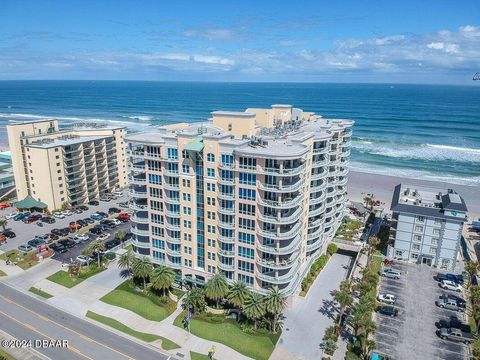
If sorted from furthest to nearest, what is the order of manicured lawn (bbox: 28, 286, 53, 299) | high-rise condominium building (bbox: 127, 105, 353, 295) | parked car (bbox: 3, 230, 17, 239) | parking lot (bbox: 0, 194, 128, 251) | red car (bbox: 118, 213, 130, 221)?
red car (bbox: 118, 213, 130, 221), parked car (bbox: 3, 230, 17, 239), parking lot (bbox: 0, 194, 128, 251), manicured lawn (bbox: 28, 286, 53, 299), high-rise condominium building (bbox: 127, 105, 353, 295)

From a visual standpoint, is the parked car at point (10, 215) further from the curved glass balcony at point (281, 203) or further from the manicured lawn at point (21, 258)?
the curved glass balcony at point (281, 203)

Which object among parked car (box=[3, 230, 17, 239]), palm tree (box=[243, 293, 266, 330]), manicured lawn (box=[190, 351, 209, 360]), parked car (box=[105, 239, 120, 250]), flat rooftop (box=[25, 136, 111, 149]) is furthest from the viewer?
flat rooftop (box=[25, 136, 111, 149])

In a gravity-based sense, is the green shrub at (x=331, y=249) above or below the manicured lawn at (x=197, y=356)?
above

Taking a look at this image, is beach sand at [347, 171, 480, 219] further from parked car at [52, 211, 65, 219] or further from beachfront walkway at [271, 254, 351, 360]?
parked car at [52, 211, 65, 219]

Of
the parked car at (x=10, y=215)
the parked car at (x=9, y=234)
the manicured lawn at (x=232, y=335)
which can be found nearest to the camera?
the manicured lawn at (x=232, y=335)

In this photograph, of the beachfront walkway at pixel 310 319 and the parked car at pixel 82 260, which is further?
the parked car at pixel 82 260

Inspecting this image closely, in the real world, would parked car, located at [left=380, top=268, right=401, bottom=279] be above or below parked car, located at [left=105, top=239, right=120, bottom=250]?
below

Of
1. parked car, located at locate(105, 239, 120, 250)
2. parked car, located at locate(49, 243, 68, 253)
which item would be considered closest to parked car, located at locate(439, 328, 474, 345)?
parked car, located at locate(105, 239, 120, 250)

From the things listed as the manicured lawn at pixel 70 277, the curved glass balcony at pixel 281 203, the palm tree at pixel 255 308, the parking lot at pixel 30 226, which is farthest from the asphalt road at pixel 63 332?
the curved glass balcony at pixel 281 203
